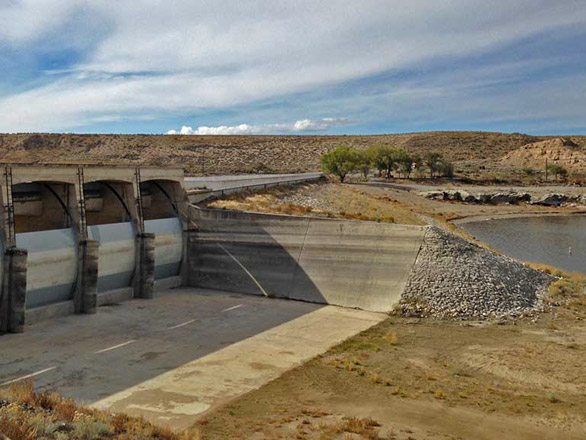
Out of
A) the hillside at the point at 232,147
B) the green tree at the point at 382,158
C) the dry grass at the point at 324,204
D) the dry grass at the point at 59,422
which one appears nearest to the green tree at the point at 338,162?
the hillside at the point at 232,147

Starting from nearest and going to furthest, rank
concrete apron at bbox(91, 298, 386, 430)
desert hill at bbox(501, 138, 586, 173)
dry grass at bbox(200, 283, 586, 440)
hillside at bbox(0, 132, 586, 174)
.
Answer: dry grass at bbox(200, 283, 586, 440) → concrete apron at bbox(91, 298, 386, 430) → hillside at bbox(0, 132, 586, 174) → desert hill at bbox(501, 138, 586, 173)

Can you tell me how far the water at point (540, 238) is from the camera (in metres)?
45.8

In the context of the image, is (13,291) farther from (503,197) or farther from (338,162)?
(503,197)

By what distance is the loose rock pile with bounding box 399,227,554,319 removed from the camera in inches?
1062

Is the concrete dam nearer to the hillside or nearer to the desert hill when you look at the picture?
the hillside

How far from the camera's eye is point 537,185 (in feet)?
326

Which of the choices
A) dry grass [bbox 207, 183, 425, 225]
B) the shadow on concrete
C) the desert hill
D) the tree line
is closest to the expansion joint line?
the shadow on concrete

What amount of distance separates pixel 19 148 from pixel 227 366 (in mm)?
96101

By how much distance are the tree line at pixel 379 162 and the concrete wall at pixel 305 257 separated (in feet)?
154

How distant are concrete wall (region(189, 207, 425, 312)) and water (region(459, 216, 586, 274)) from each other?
18.8 meters

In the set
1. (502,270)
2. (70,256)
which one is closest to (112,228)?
(70,256)

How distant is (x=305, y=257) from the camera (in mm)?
31938

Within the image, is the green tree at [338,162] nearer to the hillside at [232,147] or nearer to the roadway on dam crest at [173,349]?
the hillside at [232,147]

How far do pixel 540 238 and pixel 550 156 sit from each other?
84.2 metres
